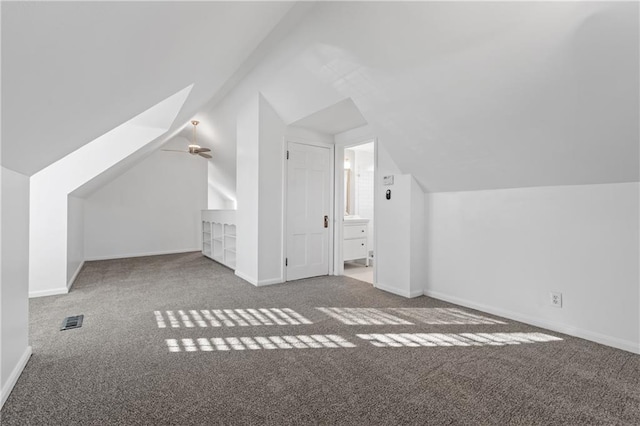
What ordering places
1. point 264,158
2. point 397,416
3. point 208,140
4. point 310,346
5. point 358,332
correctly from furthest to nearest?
point 208,140
point 264,158
point 358,332
point 310,346
point 397,416

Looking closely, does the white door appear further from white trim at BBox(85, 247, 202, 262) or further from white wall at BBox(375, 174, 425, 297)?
white trim at BBox(85, 247, 202, 262)

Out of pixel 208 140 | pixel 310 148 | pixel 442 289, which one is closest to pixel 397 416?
pixel 442 289

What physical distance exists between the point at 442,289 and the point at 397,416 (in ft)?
7.30

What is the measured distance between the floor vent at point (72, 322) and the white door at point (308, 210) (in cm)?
230

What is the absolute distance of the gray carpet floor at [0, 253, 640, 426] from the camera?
156 centimetres

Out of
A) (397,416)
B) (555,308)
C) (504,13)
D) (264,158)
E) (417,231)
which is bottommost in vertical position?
(397,416)

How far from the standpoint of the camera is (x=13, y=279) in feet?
6.01

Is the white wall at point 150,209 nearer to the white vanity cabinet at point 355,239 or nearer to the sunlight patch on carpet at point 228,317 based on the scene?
the white vanity cabinet at point 355,239

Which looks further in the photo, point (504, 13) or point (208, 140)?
point (208, 140)

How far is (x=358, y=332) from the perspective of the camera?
2586 mm

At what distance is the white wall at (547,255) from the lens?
2.31m

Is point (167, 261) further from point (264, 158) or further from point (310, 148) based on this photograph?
point (310, 148)

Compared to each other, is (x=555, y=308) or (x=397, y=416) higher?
(x=555, y=308)

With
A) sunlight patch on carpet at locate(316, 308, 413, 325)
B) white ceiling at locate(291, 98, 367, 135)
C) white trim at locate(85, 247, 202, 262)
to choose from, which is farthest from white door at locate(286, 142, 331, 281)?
white trim at locate(85, 247, 202, 262)
